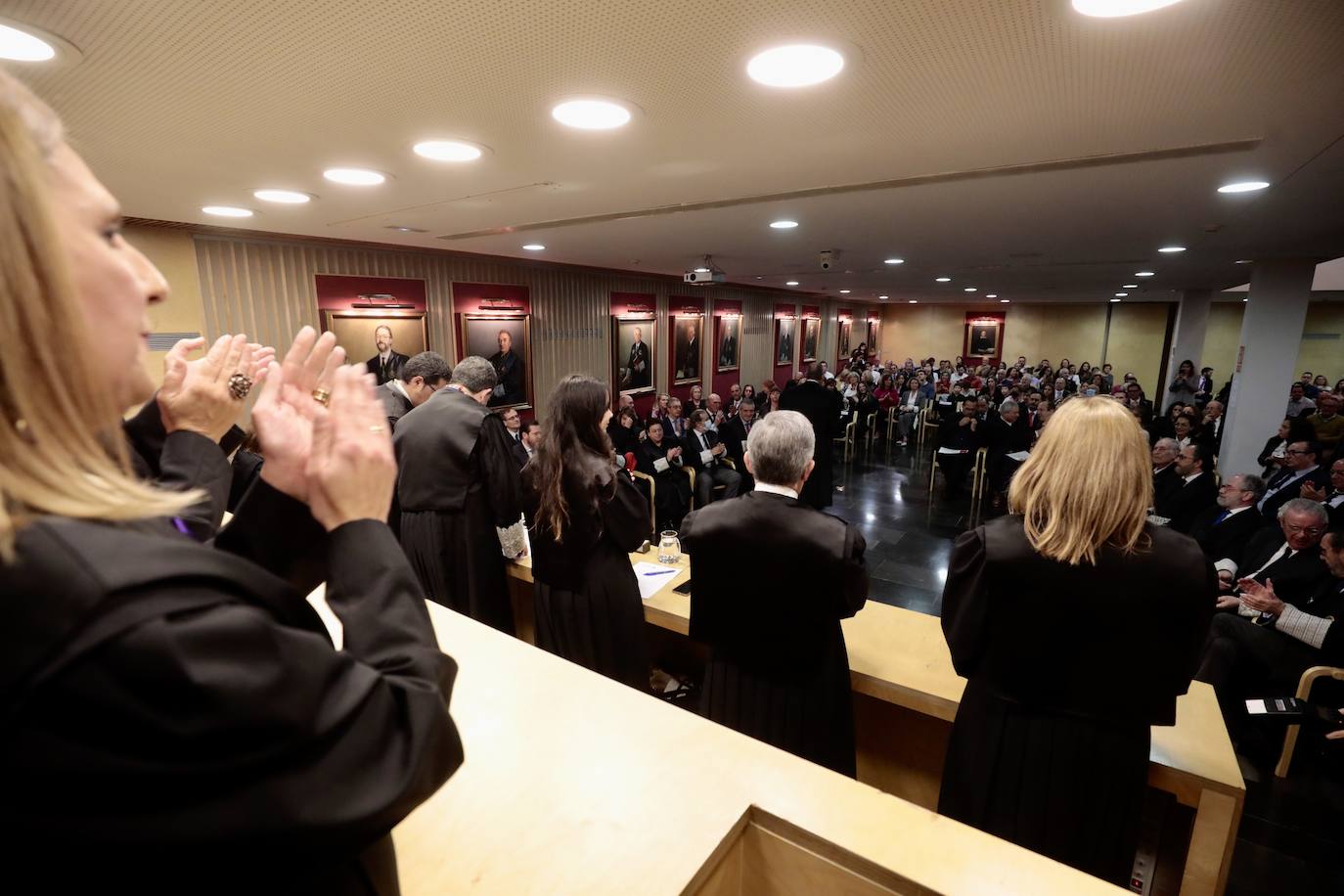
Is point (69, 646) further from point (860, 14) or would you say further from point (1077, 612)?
point (1077, 612)

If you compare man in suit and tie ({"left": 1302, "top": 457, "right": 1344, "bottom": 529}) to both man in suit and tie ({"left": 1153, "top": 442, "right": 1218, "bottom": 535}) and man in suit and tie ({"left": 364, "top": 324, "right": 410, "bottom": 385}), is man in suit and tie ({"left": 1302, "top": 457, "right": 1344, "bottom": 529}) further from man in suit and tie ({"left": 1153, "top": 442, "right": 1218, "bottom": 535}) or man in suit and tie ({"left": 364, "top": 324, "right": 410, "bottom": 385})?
man in suit and tie ({"left": 364, "top": 324, "right": 410, "bottom": 385})

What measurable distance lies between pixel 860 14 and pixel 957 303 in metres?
22.0

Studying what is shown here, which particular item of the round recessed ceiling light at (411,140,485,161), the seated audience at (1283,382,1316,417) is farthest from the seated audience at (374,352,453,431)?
the seated audience at (1283,382,1316,417)

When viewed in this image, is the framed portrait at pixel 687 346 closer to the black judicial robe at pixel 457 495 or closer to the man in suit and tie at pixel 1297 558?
the black judicial robe at pixel 457 495

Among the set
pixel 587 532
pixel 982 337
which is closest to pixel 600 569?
pixel 587 532

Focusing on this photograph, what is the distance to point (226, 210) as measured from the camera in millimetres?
4031

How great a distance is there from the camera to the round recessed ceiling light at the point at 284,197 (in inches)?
136

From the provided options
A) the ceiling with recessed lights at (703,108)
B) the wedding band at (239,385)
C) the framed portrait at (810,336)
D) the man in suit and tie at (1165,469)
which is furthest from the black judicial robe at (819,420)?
the framed portrait at (810,336)

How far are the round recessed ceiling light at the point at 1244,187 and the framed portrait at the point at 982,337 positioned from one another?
1938cm

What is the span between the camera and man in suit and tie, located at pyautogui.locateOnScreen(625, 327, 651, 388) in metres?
9.86

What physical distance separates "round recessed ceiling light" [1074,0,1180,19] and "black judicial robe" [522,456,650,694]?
203 centimetres

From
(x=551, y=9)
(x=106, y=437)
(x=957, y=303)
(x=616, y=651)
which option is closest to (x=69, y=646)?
(x=106, y=437)

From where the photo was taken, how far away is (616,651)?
2670mm

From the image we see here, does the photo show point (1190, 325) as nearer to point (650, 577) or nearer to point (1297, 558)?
point (1297, 558)
